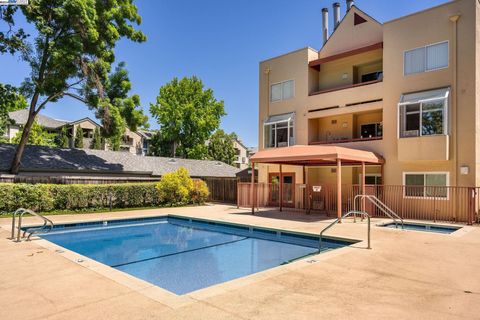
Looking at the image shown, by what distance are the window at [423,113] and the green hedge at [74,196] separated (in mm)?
15777

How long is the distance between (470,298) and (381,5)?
816 inches

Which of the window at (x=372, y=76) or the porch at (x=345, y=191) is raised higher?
the window at (x=372, y=76)

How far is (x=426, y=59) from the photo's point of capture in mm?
18188

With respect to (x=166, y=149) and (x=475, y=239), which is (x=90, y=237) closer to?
(x=475, y=239)

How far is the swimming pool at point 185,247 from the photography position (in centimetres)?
900

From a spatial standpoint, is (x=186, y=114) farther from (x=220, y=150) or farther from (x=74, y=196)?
(x=74, y=196)

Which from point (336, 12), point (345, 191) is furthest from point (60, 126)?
point (345, 191)

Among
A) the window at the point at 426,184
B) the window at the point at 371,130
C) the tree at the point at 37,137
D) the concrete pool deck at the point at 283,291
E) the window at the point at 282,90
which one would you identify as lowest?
the concrete pool deck at the point at 283,291

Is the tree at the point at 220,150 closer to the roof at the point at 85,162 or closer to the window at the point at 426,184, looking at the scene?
the roof at the point at 85,162

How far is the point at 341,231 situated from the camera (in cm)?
1299

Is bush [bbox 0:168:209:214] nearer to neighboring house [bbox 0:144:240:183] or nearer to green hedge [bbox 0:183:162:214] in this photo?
green hedge [bbox 0:183:162:214]

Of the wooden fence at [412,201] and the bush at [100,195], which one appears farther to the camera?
the bush at [100,195]

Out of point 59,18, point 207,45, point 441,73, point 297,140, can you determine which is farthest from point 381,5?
point 59,18

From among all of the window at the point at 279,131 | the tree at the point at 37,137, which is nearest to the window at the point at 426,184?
the window at the point at 279,131
